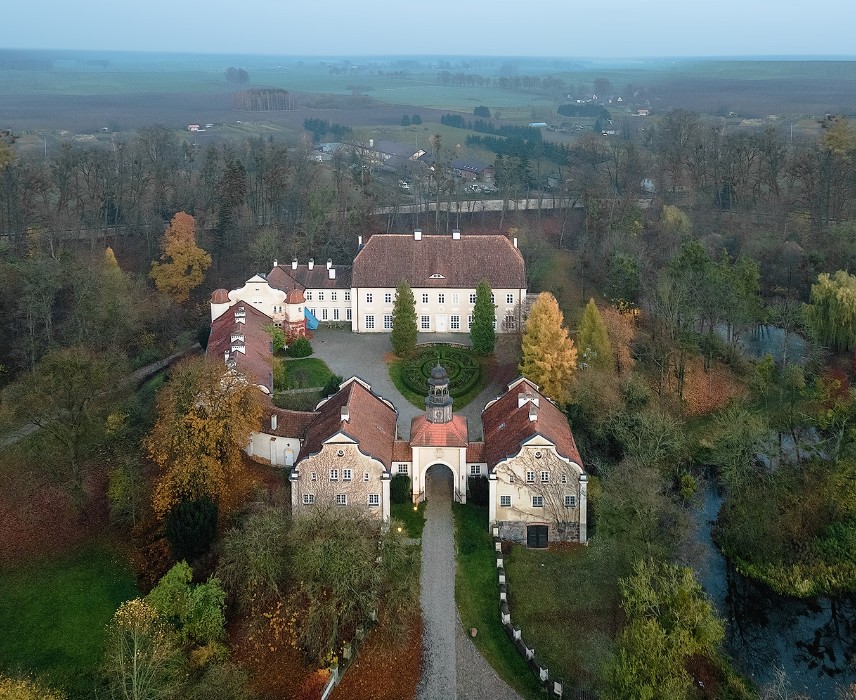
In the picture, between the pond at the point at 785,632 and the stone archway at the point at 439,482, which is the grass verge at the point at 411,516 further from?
the pond at the point at 785,632

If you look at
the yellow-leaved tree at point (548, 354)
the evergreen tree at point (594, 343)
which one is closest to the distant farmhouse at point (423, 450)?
the yellow-leaved tree at point (548, 354)

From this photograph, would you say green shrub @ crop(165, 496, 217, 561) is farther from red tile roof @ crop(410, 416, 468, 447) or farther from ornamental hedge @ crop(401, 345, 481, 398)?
ornamental hedge @ crop(401, 345, 481, 398)

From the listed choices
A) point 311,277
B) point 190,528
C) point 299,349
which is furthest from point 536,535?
Result: point 311,277

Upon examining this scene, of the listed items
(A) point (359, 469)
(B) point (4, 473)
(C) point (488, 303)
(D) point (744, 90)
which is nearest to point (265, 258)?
(C) point (488, 303)

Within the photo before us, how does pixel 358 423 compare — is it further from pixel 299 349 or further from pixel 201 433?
pixel 299 349

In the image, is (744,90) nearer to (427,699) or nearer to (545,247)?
(545,247)
